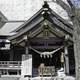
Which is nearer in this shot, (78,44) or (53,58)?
(78,44)

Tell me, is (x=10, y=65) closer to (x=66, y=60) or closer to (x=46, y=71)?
(x=46, y=71)

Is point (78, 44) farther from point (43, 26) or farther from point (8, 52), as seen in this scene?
point (8, 52)

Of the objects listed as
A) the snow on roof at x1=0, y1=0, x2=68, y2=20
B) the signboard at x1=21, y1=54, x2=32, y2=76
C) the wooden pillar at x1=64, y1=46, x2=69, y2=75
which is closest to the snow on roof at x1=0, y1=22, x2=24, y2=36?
the snow on roof at x1=0, y1=0, x2=68, y2=20

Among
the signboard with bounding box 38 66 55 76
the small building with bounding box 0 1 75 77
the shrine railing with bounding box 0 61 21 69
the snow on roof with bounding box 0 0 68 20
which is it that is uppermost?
the snow on roof with bounding box 0 0 68 20

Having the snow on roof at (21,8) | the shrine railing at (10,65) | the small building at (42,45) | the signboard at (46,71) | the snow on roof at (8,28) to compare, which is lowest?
the signboard at (46,71)

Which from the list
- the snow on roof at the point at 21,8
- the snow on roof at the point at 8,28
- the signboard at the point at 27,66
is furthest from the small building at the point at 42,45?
the snow on roof at the point at 21,8

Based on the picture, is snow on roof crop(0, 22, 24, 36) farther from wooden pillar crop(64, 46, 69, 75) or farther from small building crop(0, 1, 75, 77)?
wooden pillar crop(64, 46, 69, 75)

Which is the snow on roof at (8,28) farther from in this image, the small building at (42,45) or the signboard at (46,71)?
the signboard at (46,71)

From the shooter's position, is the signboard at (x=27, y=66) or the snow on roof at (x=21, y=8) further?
the snow on roof at (x=21, y=8)

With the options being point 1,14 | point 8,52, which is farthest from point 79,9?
point 1,14

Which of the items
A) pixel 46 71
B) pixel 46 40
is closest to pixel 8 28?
pixel 46 40

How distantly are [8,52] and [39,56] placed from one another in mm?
2917

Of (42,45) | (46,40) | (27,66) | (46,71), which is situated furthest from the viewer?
(42,45)

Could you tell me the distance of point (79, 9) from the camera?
11.9 metres
